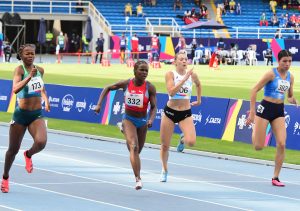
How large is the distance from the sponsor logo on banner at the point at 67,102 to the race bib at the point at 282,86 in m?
12.5

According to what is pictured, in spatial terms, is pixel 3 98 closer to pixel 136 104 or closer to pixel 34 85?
pixel 136 104

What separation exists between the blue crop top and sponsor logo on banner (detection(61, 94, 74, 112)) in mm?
12423

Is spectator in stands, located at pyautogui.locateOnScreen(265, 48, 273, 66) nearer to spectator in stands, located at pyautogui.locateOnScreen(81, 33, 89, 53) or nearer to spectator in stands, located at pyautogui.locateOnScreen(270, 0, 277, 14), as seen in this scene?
spectator in stands, located at pyautogui.locateOnScreen(81, 33, 89, 53)

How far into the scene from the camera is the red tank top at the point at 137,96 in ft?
44.2

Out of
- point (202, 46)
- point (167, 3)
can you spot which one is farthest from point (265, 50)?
point (167, 3)

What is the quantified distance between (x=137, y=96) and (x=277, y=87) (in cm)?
239

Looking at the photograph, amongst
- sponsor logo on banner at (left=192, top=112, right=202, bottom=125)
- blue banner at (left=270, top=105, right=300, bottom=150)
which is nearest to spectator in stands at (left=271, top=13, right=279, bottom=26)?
sponsor logo on banner at (left=192, top=112, right=202, bottom=125)

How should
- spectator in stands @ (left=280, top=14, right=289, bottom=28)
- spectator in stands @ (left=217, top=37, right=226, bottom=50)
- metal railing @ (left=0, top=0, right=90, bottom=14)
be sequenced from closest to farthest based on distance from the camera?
spectator in stands @ (left=217, top=37, right=226, bottom=50) < metal railing @ (left=0, top=0, right=90, bottom=14) < spectator in stands @ (left=280, top=14, right=289, bottom=28)

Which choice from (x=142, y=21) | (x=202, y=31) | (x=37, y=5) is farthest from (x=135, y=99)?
(x=142, y=21)

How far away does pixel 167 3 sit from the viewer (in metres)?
74.9

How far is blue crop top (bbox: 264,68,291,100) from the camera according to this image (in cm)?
1462

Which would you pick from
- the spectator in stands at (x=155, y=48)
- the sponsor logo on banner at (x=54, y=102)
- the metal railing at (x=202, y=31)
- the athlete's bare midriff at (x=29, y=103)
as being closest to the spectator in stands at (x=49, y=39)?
the metal railing at (x=202, y=31)

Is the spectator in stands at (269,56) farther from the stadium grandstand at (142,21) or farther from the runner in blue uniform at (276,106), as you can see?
the runner in blue uniform at (276,106)

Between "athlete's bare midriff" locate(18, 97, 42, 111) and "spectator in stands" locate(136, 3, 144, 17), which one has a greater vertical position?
"athlete's bare midriff" locate(18, 97, 42, 111)
